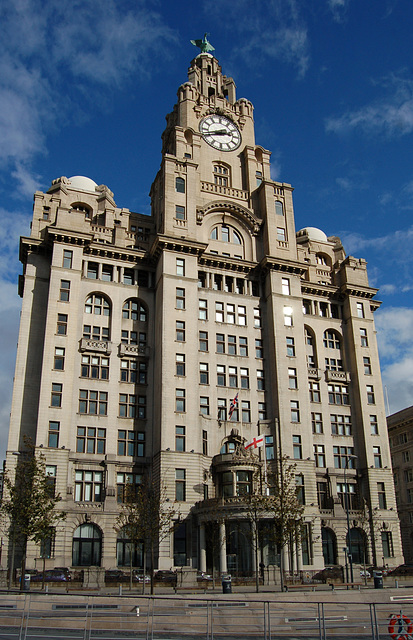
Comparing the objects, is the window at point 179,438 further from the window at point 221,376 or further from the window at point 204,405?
the window at point 221,376

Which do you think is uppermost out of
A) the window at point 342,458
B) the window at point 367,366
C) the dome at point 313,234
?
the dome at point 313,234

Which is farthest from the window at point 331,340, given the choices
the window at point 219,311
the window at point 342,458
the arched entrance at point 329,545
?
the arched entrance at point 329,545

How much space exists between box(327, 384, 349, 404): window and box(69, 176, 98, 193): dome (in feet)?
143

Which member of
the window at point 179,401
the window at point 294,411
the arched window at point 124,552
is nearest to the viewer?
the arched window at point 124,552

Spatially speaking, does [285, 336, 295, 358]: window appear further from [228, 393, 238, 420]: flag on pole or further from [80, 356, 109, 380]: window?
[80, 356, 109, 380]: window

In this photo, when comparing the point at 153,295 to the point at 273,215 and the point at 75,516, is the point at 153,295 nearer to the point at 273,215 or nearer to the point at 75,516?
the point at 273,215

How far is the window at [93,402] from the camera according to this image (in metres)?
65.4

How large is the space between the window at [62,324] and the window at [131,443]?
42.4 feet

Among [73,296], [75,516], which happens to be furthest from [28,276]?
[75,516]

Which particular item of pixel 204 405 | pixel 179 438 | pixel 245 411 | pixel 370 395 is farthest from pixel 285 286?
pixel 179 438

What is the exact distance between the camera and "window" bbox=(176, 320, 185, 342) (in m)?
Result: 69.0

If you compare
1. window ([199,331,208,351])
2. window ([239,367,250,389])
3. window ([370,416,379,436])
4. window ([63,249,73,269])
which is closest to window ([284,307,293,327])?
window ([239,367,250,389])

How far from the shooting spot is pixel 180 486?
62406mm

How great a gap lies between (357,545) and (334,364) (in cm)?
2346
